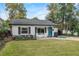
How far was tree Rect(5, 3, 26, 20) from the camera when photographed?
1092cm

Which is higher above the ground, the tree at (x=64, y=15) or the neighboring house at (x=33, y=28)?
the tree at (x=64, y=15)

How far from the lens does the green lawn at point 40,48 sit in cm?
1045

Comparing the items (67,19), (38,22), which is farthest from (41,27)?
(67,19)

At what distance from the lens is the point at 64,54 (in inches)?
411

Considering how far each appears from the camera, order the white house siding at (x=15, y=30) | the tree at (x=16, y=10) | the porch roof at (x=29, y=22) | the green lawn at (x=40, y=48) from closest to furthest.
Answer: the green lawn at (x=40, y=48)
the tree at (x=16, y=10)
the porch roof at (x=29, y=22)
the white house siding at (x=15, y=30)

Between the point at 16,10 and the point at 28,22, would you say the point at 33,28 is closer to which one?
the point at 28,22

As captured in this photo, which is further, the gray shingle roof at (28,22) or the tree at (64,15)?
the gray shingle roof at (28,22)

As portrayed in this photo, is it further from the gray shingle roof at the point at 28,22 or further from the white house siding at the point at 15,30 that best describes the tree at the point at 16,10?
the white house siding at the point at 15,30

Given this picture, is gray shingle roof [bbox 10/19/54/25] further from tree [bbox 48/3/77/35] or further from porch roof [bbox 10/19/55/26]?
tree [bbox 48/3/77/35]

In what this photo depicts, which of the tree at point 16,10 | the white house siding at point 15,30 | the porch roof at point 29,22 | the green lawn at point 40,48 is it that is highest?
the tree at point 16,10

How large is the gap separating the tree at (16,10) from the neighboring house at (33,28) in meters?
0.18

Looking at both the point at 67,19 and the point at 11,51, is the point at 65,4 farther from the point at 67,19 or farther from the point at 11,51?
the point at 11,51

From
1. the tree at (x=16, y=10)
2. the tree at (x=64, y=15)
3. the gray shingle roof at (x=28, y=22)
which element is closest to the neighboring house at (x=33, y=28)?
the gray shingle roof at (x=28, y=22)

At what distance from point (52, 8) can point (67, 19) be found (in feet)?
2.55
